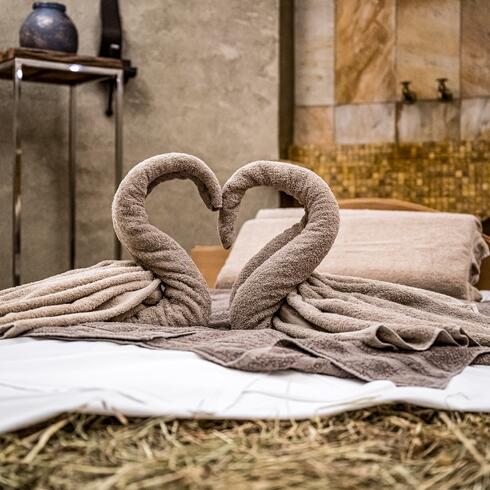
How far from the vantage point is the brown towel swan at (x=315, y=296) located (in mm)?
1546

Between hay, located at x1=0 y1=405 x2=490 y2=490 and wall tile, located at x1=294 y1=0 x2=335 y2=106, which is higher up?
wall tile, located at x1=294 y1=0 x2=335 y2=106

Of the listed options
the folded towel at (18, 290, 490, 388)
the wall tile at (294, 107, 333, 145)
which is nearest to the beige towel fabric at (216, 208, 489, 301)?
the folded towel at (18, 290, 490, 388)

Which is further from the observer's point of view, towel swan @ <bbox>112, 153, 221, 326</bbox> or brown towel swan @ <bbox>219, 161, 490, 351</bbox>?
towel swan @ <bbox>112, 153, 221, 326</bbox>

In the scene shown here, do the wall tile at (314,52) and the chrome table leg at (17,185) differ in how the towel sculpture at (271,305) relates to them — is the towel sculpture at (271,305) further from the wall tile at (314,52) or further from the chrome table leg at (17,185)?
the wall tile at (314,52)

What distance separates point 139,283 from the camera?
1790mm

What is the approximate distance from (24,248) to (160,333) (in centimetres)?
231

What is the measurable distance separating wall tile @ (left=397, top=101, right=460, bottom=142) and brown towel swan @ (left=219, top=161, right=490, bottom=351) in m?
2.12

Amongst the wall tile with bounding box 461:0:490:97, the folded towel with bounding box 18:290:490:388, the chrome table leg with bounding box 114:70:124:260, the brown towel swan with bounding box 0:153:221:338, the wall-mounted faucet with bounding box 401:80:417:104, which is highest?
the wall tile with bounding box 461:0:490:97

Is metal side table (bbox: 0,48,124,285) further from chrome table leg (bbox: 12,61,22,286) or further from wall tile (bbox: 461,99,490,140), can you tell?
wall tile (bbox: 461,99,490,140)

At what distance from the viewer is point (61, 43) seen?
11.4 ft

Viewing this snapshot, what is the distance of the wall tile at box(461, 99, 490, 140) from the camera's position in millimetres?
3895

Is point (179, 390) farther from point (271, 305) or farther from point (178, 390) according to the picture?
point (271, 305)

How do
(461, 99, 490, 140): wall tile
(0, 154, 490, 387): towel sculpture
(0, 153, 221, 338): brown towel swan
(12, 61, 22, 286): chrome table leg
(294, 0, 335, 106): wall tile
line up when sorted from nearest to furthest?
(0, 154, 490, 387): towel sculpture → (0, 153, 221, 338): brown towel swan → (12, 61, 22, 286): chrome table leg → (461, 99, 490, 140): wall tile → (294, 0, 335, 106): wall tile

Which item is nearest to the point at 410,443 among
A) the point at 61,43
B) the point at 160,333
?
the point at 160,333
